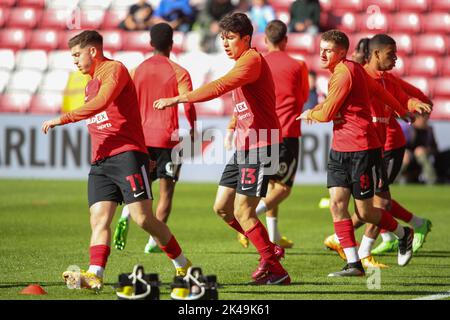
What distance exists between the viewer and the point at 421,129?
2022cm

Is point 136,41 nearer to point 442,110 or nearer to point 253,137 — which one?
point 442,110

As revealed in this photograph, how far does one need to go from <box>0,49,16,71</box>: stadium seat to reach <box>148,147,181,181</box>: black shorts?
44.8ft

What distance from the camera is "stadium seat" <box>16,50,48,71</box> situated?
945 inches

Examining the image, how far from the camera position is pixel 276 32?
1150 centimetres

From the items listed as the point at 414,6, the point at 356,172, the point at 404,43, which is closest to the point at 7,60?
the point at 404,43

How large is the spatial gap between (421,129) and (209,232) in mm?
8187

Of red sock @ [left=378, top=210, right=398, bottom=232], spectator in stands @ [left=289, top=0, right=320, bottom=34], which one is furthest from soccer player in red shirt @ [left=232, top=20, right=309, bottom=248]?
spectator in stands @ [left=289, top=0, right=320, bottom=34]

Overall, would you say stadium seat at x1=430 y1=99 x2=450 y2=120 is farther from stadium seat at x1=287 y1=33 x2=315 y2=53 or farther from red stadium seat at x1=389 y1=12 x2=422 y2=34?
stadium seat at x1=287 y1=33 x2=315 y2=53

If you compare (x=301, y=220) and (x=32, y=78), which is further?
(x=32, y=78)

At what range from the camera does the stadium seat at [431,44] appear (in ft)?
76.5

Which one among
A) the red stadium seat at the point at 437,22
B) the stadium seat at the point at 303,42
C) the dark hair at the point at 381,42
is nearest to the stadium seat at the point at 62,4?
the stadium seat at the point at 303,42

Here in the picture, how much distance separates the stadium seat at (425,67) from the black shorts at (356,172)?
45.7 ft
